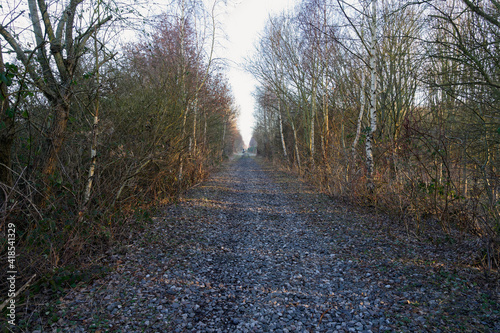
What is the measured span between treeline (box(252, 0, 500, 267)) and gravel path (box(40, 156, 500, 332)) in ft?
2.94

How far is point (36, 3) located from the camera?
5070mm

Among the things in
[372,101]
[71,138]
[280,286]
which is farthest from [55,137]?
[372,101]

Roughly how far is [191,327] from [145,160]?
4682mm

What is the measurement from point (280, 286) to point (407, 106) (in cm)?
1005

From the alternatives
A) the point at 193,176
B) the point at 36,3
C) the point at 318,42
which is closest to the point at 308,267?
the point at 36,3

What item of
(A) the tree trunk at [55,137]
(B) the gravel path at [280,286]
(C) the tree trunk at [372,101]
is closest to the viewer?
(B) the gravel path at [280,286]

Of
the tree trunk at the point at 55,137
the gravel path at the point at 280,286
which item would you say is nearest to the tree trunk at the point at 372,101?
the gravel path at the point at 280,286

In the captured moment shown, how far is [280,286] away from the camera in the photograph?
4.34 m

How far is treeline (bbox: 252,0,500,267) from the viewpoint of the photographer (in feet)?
18.4

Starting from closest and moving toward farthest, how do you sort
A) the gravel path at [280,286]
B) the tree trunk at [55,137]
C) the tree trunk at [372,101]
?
the gravel path at [280,286] < the tree trunk at [55,137] < the tree trunk at [372,101]

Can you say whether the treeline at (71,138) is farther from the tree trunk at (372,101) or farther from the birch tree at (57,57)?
the tree trunk at (372,101)

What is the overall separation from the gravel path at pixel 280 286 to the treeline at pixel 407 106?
0.90 metres

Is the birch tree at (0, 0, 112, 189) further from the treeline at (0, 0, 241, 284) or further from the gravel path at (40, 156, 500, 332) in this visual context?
the gravel path at (40, 156, 500, 332)

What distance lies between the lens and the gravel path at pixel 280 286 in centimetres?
338
